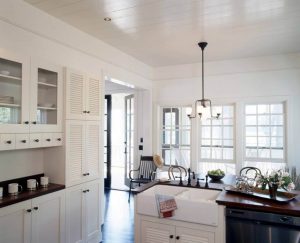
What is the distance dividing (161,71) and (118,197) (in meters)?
2.99

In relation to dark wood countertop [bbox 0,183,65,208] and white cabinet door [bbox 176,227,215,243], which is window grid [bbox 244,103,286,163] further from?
Answer: dark wood countertop [bbox 0,183,65,208]

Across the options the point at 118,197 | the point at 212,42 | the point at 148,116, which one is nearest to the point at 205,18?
the point at 212,42

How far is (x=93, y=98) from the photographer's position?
3449 millimetres

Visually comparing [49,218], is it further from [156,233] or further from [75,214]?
[156,233]

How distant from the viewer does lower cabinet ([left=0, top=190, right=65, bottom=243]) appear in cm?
229

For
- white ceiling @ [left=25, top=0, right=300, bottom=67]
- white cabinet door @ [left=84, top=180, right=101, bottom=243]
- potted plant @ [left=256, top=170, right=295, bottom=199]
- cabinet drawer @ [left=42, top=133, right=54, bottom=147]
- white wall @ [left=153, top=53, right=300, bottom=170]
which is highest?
white ceiling @ [left=25, top=0, right=300, bottom=67]

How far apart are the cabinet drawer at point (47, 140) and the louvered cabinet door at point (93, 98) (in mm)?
612

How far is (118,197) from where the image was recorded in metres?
5.73

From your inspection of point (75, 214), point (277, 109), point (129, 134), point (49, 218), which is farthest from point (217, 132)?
point (49, 218)

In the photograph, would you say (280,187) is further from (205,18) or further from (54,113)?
(54,113)

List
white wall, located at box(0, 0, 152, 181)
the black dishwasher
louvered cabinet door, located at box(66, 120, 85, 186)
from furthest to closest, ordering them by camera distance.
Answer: louvered cabinet door, located at box(66, 120, 85, 186) < white wall, located at box(0, 0, 152, 181) < the black dishwasher

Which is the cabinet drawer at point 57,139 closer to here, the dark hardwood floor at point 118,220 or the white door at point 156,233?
the white door at point 156,233

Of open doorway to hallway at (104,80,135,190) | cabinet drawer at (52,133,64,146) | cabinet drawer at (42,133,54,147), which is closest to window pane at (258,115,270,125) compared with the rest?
open doorway to hallway at (104,80,135,190)

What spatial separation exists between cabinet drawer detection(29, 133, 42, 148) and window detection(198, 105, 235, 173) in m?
3.44
